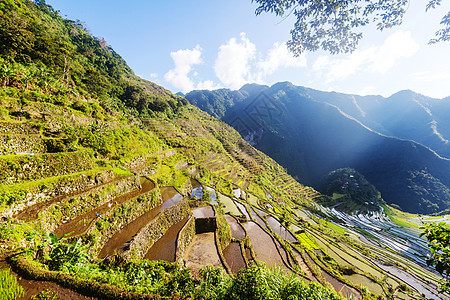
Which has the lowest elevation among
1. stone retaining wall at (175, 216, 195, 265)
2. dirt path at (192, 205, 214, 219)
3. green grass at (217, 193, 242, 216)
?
green grass at (217, 193, 242, 216)

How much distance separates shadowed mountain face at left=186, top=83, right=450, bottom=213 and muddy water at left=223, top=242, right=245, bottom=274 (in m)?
94.1

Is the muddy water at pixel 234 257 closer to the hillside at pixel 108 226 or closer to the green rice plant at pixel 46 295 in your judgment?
the hillside at pixel 108 226

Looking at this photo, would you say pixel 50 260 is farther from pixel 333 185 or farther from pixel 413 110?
pixel 413 110

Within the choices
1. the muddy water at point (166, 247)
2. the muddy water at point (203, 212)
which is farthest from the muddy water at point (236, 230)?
the muddy water at point (166, 247)

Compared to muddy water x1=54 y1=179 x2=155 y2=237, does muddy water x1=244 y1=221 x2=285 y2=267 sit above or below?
below

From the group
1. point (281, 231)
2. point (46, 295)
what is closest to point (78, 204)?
point (46, 295)

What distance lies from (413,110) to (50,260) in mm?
232913

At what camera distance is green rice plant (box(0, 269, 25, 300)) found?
Answer: 10.3ft

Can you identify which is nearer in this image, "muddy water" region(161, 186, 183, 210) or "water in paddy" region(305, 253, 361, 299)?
"water in paddy" region(305, 253, 361, 299)

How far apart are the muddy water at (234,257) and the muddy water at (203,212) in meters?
3.00

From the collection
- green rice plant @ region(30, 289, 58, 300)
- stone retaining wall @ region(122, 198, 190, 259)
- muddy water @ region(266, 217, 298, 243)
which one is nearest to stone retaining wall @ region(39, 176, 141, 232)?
stone retaining wall @ region(122, 198, 190, 259)

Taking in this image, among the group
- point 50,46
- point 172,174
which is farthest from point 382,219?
point 50,46

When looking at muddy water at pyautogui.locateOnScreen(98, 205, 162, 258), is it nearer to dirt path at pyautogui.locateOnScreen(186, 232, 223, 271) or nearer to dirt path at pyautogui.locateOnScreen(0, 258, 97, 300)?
dirt path at pyautogui.locateOnScreen(186, 232, 223, 271)

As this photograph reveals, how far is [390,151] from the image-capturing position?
96938mm
